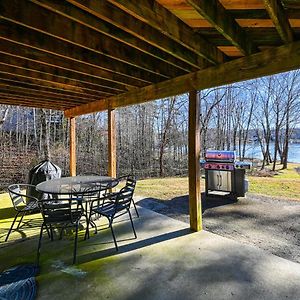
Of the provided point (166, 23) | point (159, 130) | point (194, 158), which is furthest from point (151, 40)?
point (159, 130)

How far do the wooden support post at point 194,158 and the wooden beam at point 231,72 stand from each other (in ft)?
0.81

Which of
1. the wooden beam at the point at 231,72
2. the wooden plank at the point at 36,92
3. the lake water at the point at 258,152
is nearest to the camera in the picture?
the wooden beam at the point at 231,72

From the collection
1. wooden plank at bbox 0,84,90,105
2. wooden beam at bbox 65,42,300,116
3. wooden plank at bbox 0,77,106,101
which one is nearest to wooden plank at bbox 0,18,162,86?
wooden beam at bbox 65,42,300,116

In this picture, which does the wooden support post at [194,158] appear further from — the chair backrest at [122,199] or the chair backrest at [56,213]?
the chair backrest at [56,213]

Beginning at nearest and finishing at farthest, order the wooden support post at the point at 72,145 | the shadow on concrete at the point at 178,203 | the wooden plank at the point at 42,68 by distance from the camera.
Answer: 1. the wooden plank at the point at 42,68
2. the shadow on concrete at the point at 178,203
3. the wooden support post at the point at 72,145

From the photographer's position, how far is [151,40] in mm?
→ 2264

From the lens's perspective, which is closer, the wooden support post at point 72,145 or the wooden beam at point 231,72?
the wooden beam at point 231,72

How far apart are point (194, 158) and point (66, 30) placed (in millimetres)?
2335

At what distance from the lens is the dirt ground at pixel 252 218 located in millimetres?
3090

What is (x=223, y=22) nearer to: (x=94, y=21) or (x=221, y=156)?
(x=94, y=21)

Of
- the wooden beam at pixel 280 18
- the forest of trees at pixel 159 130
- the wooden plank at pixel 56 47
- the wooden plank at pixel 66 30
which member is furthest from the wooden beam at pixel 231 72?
the forest of trees at pixel 159 130

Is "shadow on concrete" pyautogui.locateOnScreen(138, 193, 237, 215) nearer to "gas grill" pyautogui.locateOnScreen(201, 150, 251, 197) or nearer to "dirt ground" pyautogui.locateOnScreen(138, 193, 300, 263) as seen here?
"dirt ground" pyautogui.locateOnScreen(138, 193, 300, 263)

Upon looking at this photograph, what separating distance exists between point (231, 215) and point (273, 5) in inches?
134

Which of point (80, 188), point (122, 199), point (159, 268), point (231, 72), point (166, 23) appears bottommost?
point (159, 268)
